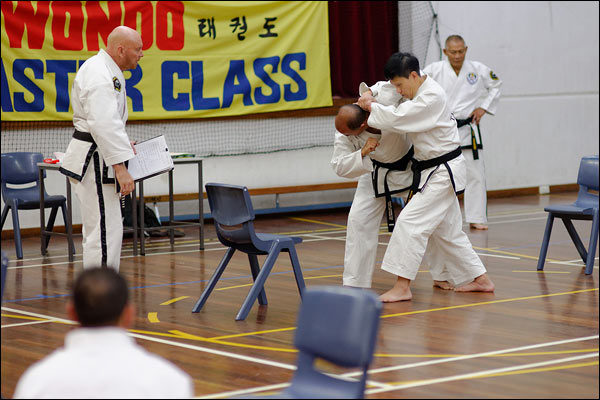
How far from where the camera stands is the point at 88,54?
393 inches

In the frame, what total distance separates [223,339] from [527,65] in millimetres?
9124

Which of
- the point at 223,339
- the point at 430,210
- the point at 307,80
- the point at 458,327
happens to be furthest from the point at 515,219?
the point at 223,339

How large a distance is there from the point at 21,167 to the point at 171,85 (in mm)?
2286

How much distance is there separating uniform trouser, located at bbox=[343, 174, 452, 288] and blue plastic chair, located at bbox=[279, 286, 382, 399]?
3.04 m

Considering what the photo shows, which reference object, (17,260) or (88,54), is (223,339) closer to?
(17,260)

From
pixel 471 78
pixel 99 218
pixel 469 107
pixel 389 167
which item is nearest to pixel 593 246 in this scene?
pixel 389 167

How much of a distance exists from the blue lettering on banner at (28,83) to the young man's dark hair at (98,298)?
7.74 meters

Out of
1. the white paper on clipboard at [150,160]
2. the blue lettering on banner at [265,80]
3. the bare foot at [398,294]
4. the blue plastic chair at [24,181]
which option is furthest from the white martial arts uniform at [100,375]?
the blue lettering on banner at [265,80]

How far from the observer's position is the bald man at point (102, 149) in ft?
19.0

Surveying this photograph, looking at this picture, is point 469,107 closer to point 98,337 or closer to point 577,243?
point 577,243

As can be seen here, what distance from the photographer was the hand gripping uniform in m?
6.15

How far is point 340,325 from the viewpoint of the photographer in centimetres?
294

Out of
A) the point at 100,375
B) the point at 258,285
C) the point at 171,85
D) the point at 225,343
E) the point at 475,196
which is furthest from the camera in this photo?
the point at 171,85

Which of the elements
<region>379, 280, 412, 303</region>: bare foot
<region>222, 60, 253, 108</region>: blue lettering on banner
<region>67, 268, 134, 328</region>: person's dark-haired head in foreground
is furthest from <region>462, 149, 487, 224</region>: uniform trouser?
<region>67, 268, 134, 328</region>: person's dark-haired head in foreground
